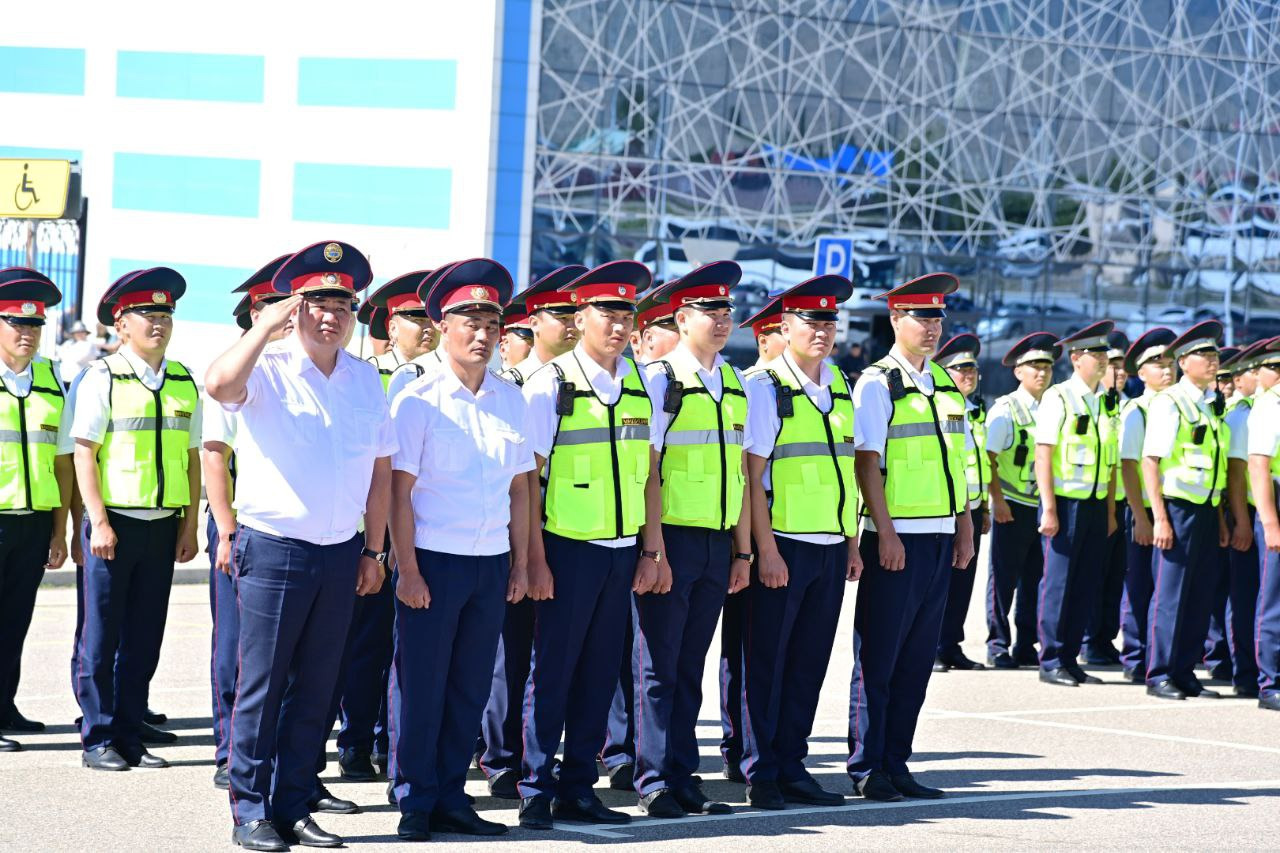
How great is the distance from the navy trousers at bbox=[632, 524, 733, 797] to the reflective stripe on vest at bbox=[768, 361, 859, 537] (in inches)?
14.6

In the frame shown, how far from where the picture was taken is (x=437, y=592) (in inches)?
265

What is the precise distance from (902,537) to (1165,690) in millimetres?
4060

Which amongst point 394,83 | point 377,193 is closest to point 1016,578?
point 377,193

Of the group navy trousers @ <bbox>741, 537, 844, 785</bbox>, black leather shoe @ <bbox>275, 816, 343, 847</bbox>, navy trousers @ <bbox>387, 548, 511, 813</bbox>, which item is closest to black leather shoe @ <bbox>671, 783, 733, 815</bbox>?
navy trousers @ <bbox>741, 537, 844, 785</bbox>

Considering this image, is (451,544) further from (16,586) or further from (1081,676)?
(1081,676)

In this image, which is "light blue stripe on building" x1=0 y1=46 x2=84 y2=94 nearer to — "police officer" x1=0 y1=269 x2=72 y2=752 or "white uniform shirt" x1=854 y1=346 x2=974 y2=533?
"police officer" x1=0 y1=269 x2=72 y2=752

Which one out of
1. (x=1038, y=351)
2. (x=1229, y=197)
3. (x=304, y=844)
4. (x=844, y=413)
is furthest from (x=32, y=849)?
(x=1229, y=197)

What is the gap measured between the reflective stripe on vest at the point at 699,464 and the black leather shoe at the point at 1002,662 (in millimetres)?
5419

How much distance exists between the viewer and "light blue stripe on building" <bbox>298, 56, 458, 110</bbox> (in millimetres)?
33781

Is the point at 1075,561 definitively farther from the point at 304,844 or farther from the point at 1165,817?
the point at 304,844

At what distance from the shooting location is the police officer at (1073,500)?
38.6 feet

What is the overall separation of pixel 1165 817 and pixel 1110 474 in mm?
4756

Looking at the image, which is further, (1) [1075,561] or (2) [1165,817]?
(1) [1075,561]

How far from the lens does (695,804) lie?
7555mm
